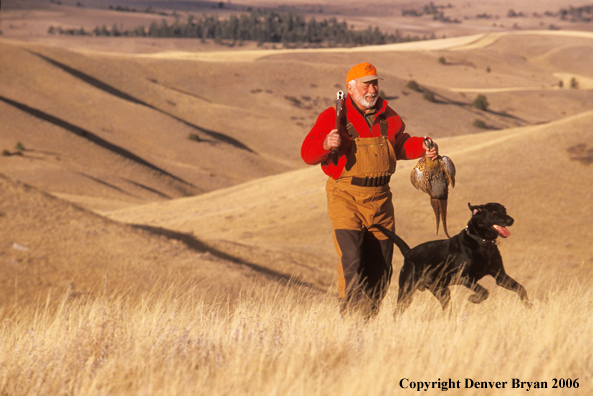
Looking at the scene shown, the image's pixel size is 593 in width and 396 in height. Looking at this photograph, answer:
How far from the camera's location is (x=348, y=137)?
469 cm

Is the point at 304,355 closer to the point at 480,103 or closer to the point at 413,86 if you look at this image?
the point at 413,86

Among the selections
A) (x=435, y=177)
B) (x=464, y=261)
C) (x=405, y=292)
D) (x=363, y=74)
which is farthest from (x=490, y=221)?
(x=363, y=74)

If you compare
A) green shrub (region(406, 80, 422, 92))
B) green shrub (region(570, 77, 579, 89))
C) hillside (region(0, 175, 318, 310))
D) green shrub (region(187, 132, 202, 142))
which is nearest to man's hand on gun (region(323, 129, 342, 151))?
hillside (region(0, 175, 318, 310))

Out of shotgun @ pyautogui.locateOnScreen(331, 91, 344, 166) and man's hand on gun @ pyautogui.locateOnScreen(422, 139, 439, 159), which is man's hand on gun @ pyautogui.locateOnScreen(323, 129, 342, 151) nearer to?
shotgun @ pyautogui.locateOnScreen(331, 91, 344, 166)

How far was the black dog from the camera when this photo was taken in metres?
4.58

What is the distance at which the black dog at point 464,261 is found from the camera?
4582 millimetres

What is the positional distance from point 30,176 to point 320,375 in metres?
30.0

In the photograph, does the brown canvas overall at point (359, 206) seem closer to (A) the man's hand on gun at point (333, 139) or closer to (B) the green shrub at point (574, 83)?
(A) the man's hand on gun at point (333, 139)

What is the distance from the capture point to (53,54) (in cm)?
5662

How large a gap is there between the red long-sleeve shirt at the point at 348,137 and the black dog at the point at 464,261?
0.60 metres

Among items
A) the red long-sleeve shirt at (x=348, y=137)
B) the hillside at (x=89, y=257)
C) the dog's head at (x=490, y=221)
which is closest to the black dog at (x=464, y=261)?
the dog's head at (x=490, y=221)

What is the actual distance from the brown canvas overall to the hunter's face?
0.57 ft

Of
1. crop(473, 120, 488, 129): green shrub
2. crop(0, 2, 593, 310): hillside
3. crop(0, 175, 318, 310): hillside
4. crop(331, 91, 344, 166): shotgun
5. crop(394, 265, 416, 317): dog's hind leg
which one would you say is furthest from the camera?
crop(473, 120, 488, 129): green shrub

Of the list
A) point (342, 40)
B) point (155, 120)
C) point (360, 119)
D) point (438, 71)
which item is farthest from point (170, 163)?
point (342, 40)
